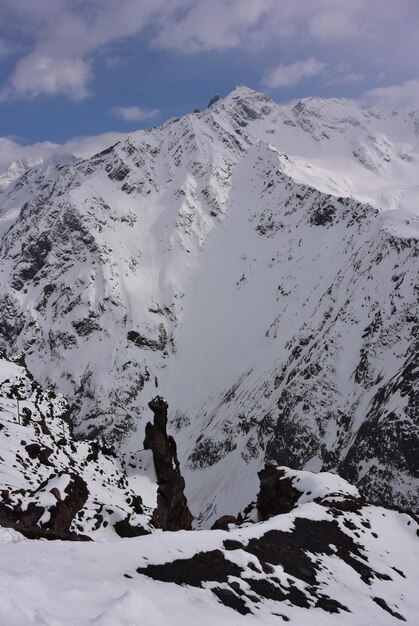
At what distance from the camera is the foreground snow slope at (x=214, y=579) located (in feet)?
34.2

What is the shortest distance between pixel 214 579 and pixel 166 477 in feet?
138

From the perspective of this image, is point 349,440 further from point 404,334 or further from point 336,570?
point 336,570

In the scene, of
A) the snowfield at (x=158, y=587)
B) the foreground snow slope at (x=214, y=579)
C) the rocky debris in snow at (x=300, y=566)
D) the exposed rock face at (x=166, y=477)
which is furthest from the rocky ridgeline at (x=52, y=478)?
the exposed rock face at (x=166, y=477)

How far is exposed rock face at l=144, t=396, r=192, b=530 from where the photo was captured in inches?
2036

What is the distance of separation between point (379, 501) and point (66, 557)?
4787 inches

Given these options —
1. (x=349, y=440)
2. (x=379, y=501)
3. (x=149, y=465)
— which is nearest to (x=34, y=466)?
(x=149, y=465)

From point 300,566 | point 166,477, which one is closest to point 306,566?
point 300,566

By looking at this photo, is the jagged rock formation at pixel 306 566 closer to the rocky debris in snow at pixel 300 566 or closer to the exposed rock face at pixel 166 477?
the rocky debris in snow at pixel 300 566

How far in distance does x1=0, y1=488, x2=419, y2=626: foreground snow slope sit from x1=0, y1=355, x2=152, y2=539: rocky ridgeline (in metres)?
3.62

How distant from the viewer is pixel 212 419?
197375 mm

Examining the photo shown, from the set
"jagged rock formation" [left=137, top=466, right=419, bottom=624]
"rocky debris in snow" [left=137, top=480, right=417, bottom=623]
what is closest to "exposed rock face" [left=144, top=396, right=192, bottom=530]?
"jagged rock formation" [left=137, top=466, right=419, bottom=624]

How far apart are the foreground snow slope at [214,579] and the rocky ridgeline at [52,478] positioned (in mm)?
3616

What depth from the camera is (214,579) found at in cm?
1427

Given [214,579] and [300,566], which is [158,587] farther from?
[300,566]
